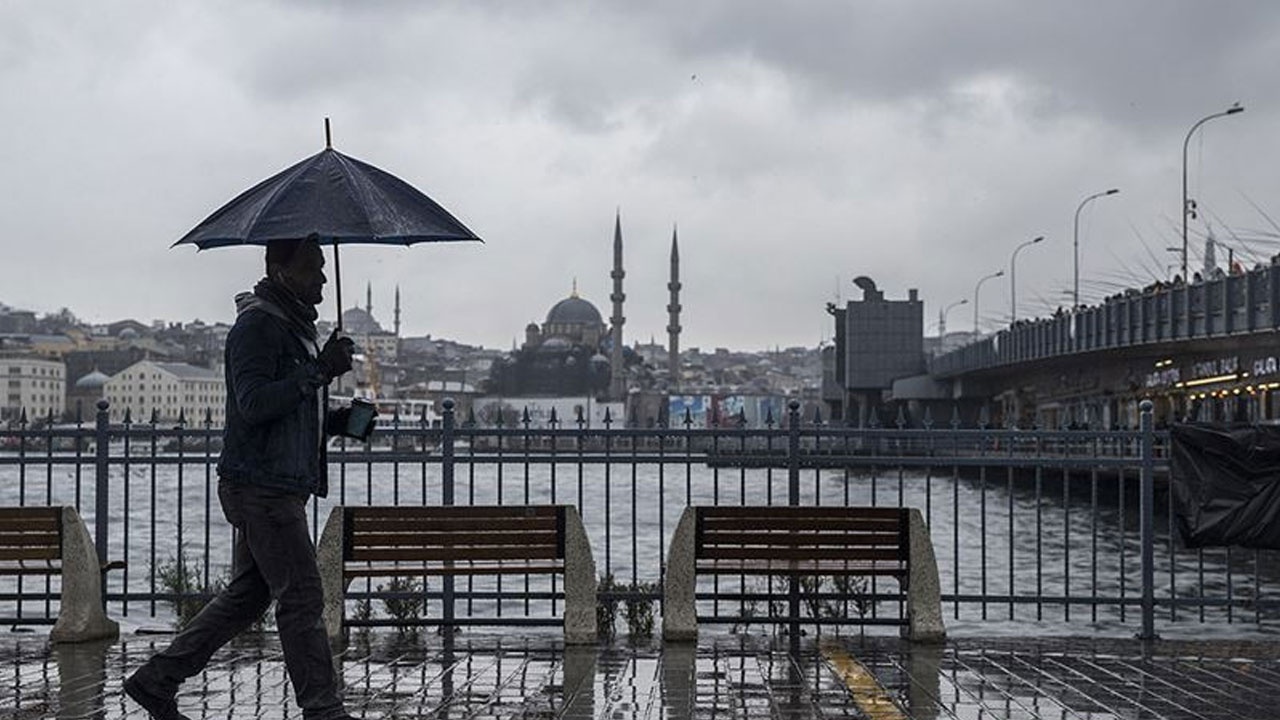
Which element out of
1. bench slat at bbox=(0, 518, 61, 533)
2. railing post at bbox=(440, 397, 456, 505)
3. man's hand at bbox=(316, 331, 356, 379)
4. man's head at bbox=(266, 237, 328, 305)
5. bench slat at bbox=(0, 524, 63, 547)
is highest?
man's head at bbox=(266, 237, 328, 305)

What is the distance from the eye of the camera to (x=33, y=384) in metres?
173

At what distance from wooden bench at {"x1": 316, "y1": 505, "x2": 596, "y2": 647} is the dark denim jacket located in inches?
132

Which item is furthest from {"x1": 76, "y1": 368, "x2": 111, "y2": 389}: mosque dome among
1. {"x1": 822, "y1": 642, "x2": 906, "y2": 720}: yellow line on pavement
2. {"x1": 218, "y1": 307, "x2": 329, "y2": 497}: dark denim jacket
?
{"x1": 218, "y1": 307, "x2": 329, "y2": 497}: dark denim jacket

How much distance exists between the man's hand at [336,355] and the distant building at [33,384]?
527 ft

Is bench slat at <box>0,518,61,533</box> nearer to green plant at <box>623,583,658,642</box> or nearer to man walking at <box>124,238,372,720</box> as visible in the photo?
green plant at <box>623,583,658,642</box>

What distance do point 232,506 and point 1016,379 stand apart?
77139mm

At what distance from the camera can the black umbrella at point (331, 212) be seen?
8.25 meters

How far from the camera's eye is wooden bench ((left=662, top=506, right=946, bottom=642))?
11133 millimetres

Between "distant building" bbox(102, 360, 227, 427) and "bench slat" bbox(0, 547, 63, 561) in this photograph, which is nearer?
"bench slat" bbox(0, 547, 63, 561)

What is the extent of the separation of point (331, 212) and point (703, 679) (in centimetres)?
325

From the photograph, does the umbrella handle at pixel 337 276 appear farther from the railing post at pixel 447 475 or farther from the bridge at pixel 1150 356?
the bridge at pixel 1150 356

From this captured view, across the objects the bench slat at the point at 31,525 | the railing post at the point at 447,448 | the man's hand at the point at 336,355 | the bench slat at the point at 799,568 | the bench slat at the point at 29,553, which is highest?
the man's hand at the point at 336,355

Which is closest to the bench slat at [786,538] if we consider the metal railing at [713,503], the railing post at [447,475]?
the metal railing at [713,503]

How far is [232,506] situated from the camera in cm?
749
